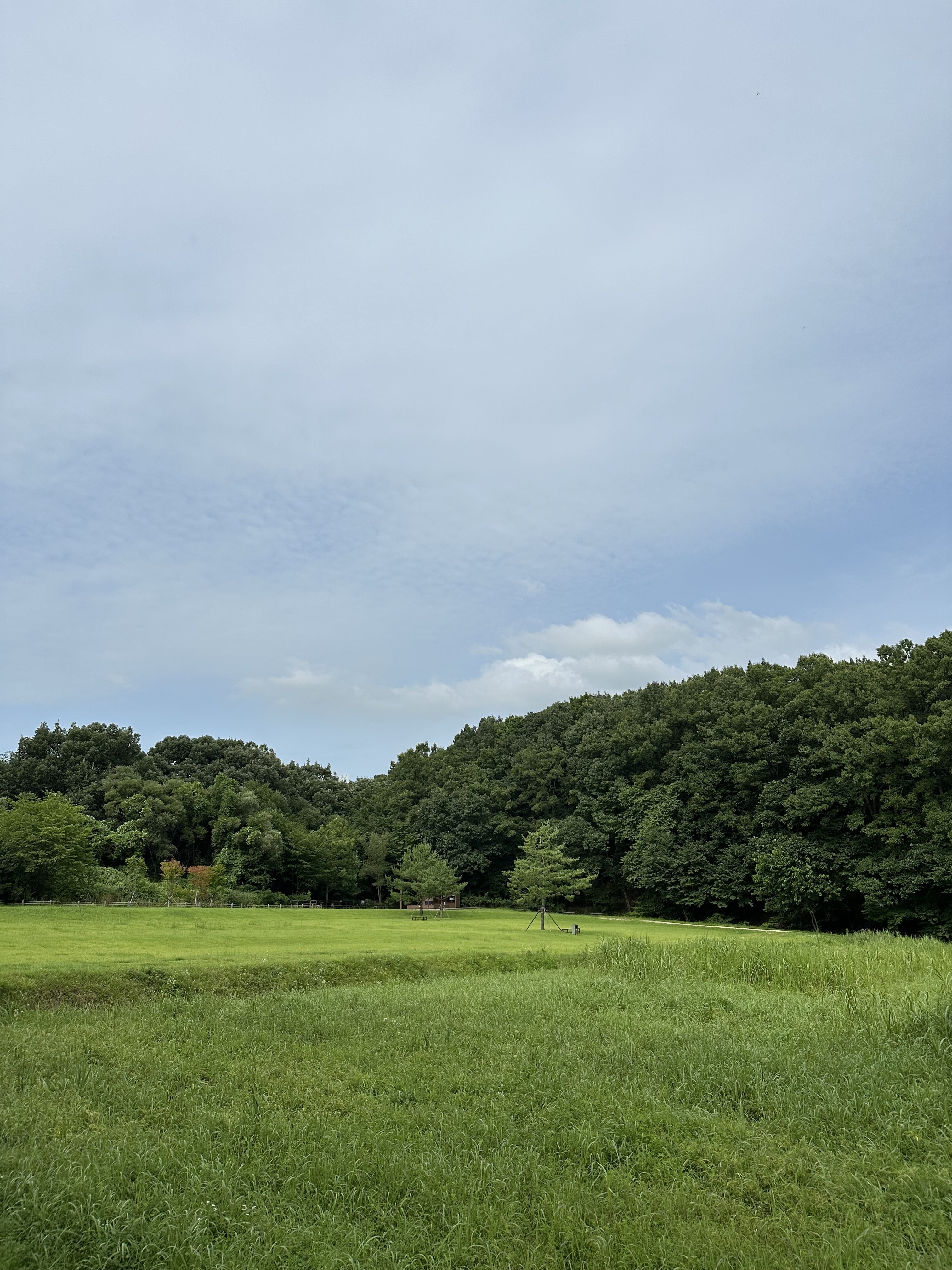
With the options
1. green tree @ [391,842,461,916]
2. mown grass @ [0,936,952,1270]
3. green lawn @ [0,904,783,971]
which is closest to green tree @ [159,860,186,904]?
green lawn @ [0,904,783,971]

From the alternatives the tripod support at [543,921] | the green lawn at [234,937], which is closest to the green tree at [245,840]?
the green lawn at [234,937]

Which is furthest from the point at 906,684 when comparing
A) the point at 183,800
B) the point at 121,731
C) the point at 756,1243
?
the point at 121,731

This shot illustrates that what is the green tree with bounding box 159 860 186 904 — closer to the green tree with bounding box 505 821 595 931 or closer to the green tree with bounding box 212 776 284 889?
the green tree with bounding box 212 776 284 889

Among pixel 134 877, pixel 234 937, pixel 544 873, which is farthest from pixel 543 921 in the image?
pixel 134 877

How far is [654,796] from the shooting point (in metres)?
53.6

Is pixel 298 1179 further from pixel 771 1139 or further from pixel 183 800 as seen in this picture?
pixel 183 800

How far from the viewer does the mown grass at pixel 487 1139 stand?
5.13 m

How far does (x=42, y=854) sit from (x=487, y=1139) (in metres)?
35.8

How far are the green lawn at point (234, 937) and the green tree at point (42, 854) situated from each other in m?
3.86

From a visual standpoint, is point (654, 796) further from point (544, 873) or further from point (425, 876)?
point (425, 876)

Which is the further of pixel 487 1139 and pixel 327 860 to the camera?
pixel 327 860

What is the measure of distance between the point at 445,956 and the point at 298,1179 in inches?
596

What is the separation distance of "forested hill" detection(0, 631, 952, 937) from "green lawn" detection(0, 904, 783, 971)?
27.1 ft

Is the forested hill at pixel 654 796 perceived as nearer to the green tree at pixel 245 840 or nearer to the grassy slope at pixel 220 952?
the green tree at pixel 245 840
